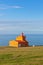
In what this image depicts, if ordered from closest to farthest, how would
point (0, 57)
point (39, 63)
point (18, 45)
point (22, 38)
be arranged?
1. point (39, 63)
2. point (0, 57)
3. point (18, 45)
4. point (22, 38)

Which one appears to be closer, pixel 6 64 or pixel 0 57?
pixel 6 64

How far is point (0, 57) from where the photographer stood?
948 inches

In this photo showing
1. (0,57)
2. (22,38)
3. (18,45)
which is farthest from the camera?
(22,38)

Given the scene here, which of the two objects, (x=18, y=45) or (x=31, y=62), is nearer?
(x=31, y=62)

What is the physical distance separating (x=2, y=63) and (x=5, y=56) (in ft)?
13.3

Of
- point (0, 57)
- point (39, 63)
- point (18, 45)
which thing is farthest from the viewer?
point (18, 45)

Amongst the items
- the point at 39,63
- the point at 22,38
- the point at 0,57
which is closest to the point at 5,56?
the point at 0,57

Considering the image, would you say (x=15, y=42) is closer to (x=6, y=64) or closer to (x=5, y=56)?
(x=5, y=56)

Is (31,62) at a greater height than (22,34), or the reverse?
(22,34)

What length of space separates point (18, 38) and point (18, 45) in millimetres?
5674

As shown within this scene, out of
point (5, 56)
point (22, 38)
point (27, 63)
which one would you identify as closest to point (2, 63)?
point (27, 63)

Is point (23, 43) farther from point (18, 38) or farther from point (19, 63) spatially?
point (19, 63)

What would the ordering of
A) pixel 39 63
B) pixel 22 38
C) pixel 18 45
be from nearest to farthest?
1. pixel 39 63
2. pixel 18 45
3. pixel 22 38

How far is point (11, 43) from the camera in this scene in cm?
4244
